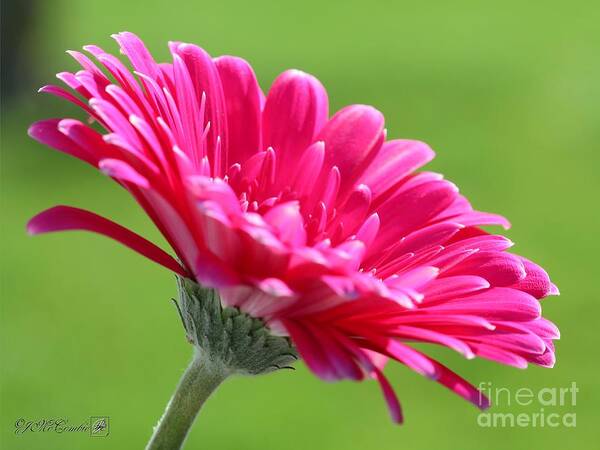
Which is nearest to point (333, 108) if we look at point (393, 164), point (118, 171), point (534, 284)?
point (393, 164)

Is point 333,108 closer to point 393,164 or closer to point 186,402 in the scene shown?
point 393,164

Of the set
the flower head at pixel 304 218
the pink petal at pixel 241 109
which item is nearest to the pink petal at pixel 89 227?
the flower head at pixel 304 218

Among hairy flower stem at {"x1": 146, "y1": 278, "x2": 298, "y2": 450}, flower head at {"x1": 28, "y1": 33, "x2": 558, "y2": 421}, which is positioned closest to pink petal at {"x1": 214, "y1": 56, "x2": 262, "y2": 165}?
flower head at {"x1": 28, "y1": 33, "x2": 558, "y2": 421}

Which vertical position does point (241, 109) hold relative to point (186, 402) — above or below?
above

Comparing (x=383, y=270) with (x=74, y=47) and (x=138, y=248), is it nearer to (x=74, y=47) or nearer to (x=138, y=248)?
(x=138, y=248)

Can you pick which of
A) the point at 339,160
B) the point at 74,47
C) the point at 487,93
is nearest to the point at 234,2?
the point at 74,47

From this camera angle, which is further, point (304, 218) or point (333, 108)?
point (333, 108)
